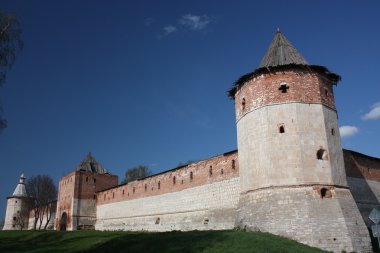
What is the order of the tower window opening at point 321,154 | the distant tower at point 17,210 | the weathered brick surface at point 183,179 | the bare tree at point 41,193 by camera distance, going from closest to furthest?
1. the tower window opening at point 321,154
2. the weathered brick surface at point 183,179
3. the bare tree at point 41,193
4. the distant tower at point 17,210

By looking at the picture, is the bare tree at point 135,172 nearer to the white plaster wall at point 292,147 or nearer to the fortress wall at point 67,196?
the fortress wall at point 67,196

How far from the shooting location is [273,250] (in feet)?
38.7

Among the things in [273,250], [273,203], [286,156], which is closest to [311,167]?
[286,156]

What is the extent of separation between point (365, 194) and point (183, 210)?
11374mm

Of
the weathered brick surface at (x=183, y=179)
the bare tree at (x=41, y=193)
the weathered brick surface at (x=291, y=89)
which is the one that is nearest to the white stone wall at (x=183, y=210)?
the weathered brick surface at (x=183, y=179)

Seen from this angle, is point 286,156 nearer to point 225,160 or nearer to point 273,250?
point 273,250

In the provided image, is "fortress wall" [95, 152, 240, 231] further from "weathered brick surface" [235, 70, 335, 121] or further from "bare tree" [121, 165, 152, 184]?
"bare tree" [121, 165, 152, 184]

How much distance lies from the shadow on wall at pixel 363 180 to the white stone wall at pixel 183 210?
6.71m

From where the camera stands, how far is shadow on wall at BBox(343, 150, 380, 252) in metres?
20.1

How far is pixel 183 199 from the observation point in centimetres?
2419

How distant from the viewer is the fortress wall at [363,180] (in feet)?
66.2

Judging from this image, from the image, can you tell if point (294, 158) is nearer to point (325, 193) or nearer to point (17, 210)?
point (325, 193)

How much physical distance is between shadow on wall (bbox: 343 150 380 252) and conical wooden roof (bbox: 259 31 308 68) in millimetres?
6999

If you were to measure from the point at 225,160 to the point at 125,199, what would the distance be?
48.1ft
